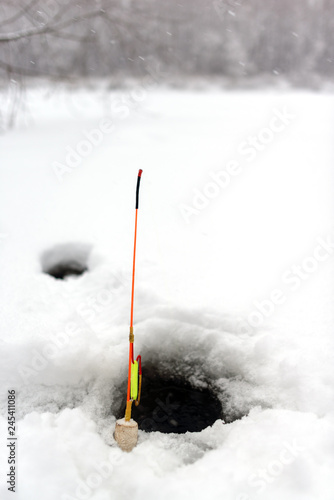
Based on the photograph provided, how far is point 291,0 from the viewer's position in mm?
11055

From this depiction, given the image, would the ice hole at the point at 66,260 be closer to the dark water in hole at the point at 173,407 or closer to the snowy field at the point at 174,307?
the snowy field at the point at 174,307

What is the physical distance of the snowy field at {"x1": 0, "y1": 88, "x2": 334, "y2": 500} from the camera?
2.11m

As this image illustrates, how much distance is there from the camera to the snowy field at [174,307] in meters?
2.11

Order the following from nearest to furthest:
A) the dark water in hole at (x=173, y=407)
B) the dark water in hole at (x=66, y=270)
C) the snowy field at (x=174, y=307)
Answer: the snowy field at (x=174, y=307)
the dark water in hole at (x=173, y=407)
the dark water in hole at (x=66, y=270)

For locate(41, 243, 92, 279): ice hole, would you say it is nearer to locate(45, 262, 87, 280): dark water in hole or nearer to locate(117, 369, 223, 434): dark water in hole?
locate(45, 262, 87, 280): dark water in hole

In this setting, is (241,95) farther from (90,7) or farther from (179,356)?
(179,356)

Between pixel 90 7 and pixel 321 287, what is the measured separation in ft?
18.7

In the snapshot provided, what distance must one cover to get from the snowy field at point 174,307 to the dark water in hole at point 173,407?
0.30 feet

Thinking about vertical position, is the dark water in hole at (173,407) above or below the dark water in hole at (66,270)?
below

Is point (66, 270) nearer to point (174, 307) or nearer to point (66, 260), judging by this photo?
point (66, 260)

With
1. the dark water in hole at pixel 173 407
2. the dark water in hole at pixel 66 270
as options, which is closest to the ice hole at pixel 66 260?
the dark water in hole at pixel 66 270

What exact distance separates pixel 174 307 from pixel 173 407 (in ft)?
2.50

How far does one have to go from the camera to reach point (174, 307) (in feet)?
10.3

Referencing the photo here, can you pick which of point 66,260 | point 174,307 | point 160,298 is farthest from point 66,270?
point 174,307
